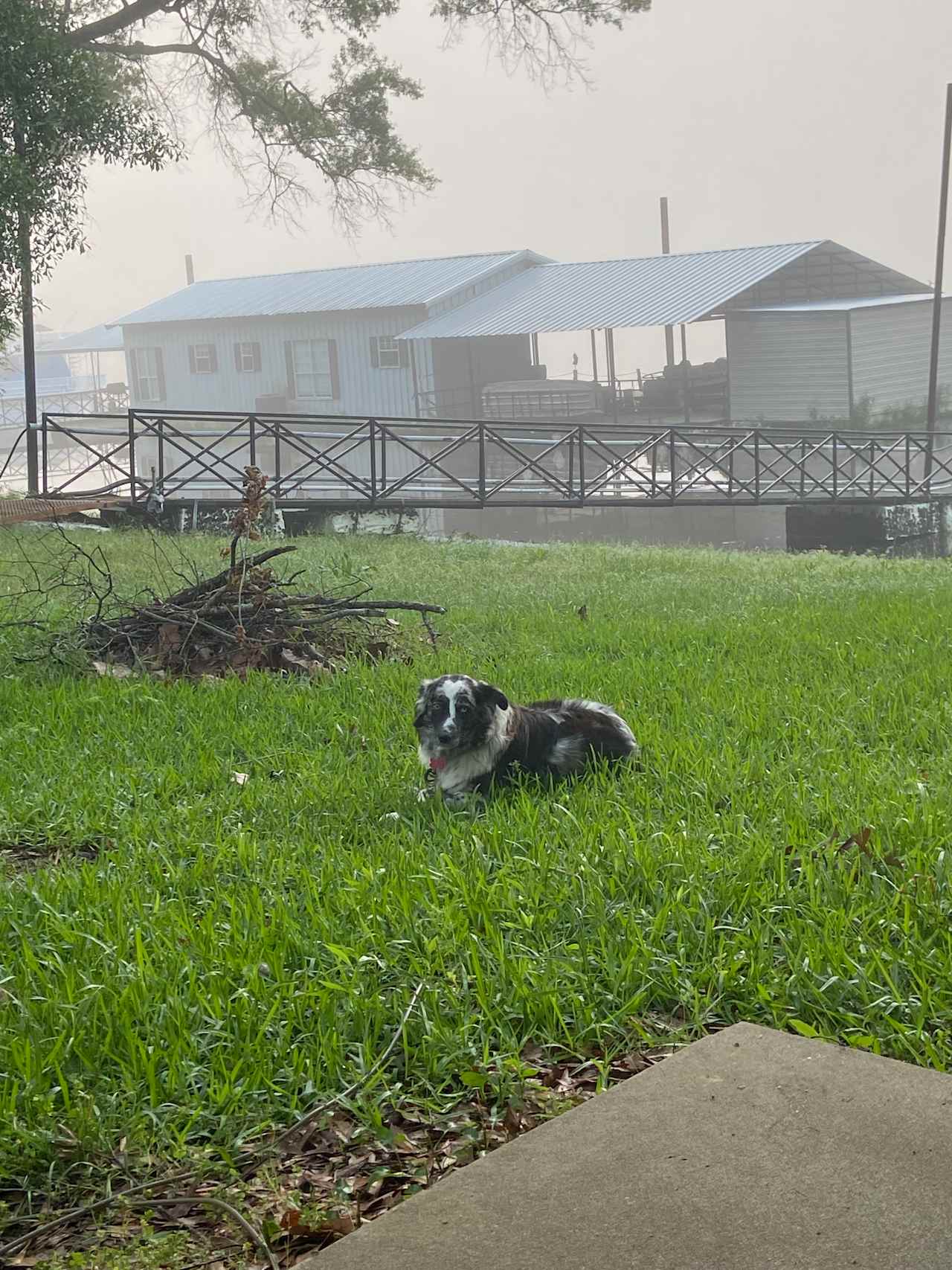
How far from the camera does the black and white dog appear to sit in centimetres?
440

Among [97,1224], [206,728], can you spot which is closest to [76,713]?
[206,728]

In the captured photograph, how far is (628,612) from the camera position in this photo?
966 cm

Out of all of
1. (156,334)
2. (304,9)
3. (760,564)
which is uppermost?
(304,9)

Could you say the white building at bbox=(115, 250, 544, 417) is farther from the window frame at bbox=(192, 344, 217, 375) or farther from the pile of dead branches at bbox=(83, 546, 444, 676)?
the pile of dead branches at bbox=(83, 546, 444, 676)

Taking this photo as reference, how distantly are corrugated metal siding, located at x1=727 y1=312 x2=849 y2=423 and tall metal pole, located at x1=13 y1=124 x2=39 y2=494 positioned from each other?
16.2 metres

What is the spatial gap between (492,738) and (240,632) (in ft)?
9.95

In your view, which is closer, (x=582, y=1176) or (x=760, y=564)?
(x=582, y=1176)

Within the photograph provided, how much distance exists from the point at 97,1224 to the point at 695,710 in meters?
3.90

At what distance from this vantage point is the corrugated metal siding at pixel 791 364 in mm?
30625

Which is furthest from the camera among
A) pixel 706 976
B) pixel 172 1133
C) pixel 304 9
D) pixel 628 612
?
pixel 304 9

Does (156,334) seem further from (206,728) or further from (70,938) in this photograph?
(70,938)

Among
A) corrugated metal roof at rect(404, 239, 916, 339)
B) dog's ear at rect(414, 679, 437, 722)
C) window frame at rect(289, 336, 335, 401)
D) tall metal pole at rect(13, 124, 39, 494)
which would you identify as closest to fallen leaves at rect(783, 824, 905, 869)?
dog's ear at rect(414, 679, 437, 722)

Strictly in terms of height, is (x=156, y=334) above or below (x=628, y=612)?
above

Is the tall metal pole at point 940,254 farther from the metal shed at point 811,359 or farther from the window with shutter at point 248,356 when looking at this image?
the window with shutter at point 248,356
